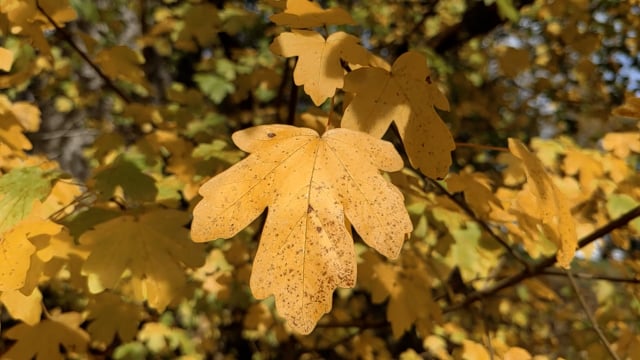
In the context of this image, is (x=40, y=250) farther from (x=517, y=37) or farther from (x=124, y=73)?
(x=517, y=37)

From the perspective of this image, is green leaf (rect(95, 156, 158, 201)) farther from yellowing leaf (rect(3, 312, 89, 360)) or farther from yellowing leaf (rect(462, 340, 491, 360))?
yellowing leaf (rect(462, 340, 491, 360))

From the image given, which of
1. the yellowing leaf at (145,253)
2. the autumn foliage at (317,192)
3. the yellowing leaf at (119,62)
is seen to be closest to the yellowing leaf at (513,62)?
the autumn foliage at (317,192)

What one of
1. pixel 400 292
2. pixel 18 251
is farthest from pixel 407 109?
pixel 400 292

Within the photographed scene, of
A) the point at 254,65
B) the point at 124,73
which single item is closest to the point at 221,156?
the point at 124,73

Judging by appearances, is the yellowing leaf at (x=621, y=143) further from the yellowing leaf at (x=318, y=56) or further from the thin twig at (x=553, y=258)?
the yellowing leaf at (x=318, y=56)

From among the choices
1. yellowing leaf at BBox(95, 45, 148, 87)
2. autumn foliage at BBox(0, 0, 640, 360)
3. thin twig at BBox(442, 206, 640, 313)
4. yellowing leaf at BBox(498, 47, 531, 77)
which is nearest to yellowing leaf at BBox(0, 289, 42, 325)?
autumn foliage at BBox(0, 0, 640, 360)

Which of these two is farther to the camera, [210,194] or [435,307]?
[435,307]

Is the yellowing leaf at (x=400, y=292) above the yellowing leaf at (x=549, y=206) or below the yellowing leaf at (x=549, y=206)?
below
